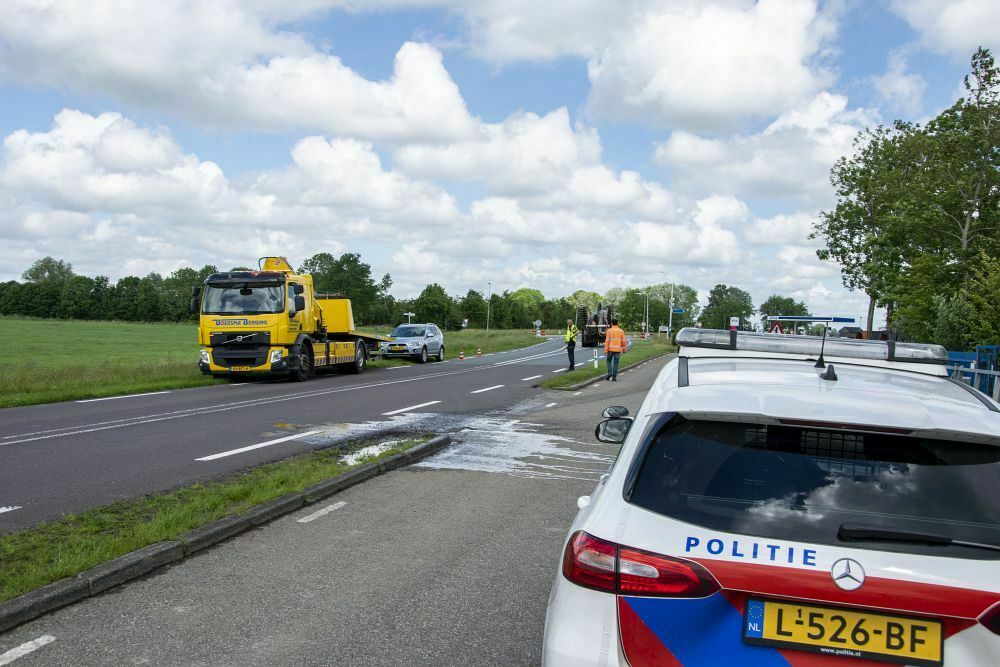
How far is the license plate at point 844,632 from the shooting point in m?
2.18

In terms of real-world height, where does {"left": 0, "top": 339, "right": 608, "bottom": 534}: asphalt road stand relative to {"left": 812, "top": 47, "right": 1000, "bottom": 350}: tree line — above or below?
below

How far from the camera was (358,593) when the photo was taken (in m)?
4.82

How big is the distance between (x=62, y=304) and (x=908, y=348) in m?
150

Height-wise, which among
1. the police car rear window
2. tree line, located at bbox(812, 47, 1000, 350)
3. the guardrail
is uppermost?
tree line, located at bbox(812, 47, 1000, 350)

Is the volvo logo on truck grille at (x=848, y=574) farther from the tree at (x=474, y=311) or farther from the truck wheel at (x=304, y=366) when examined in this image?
the tree at (x=474, y=311)

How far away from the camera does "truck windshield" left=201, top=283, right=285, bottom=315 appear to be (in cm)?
2280

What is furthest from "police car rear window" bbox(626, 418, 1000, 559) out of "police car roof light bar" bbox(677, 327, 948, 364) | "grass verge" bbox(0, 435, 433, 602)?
"grass verge" bbox(0, 435, 433, 602)

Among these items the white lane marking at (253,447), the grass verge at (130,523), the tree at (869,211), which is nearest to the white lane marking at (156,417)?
Answer: the white lane marking at (253,447)

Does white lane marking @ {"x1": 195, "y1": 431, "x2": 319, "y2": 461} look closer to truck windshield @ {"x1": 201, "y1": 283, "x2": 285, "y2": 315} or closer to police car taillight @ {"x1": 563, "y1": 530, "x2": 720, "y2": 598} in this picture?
police car taillight @ {"x1": 563, "y1": 530, "x2": 720, "y2": 598}

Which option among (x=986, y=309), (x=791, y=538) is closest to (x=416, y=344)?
(x=986, y=309)

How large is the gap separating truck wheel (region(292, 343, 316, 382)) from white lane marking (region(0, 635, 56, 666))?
63.5 feet

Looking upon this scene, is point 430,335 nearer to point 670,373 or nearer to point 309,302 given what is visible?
point 309,302

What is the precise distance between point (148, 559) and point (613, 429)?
3.10 meters

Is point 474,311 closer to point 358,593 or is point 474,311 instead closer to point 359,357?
point 359,357
